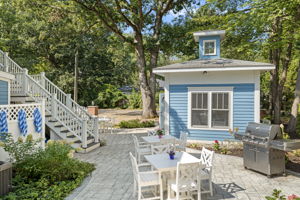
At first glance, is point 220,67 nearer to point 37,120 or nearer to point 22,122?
point 37,120

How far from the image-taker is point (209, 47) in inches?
473

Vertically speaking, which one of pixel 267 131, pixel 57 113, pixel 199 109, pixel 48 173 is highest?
pixel 199 109

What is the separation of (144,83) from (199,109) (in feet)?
28.9

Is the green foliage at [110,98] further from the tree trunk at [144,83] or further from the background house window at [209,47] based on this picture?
the background house window at [209,47]

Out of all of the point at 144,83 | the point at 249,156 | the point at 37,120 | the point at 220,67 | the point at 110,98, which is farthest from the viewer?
the point at 110,98

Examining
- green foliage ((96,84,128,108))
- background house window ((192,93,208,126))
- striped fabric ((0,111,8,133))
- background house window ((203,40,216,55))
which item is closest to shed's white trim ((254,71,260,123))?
background house window ((192,93,208,126))

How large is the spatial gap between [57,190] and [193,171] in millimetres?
3022

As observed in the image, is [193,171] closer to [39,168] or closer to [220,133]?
[39,168]

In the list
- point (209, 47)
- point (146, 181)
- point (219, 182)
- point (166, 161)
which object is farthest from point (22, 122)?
point (209, 47)

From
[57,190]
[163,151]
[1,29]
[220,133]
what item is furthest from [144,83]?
[1,29]

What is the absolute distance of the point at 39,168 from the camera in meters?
5.74

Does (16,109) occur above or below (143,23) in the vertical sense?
below

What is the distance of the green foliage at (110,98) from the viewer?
31219 mm

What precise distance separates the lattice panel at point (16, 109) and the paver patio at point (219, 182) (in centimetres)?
233
